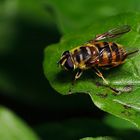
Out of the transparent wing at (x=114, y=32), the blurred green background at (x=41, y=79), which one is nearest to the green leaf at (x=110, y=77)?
the transparent wing at (x=114, y=32)

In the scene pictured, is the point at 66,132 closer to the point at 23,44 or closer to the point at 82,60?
the point at 82,60

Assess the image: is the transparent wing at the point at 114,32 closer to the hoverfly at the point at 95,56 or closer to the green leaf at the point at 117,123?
the hoverfly at the point at 95,56

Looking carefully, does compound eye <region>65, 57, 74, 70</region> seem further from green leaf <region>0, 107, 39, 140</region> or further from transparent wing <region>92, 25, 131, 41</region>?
green leaf <region>0, 107, 39, 140</region>

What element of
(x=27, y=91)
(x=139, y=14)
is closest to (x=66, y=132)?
(x=139, y=14)

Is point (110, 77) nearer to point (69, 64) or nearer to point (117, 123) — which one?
point (69, 64)

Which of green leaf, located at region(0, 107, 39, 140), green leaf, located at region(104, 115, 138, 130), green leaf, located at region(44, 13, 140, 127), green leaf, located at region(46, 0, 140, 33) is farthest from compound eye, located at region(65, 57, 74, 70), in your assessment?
green leaf, located at region(46, 0, 140, 33)

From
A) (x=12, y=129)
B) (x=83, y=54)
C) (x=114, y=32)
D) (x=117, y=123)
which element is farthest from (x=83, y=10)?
(x=83, y=54)
